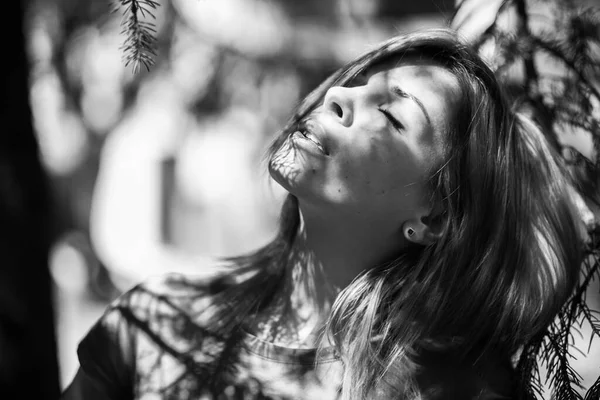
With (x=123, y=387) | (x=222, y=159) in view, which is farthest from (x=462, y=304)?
(x=222, y=159)

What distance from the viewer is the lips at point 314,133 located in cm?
133

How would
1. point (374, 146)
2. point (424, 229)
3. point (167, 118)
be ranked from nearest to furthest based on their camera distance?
1. point (374, 146)
2. point (424, 229)
3. point (167, 118)

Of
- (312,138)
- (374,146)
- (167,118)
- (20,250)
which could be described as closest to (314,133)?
(312,138)

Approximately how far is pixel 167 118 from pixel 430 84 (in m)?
3.11

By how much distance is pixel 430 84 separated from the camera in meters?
1.40

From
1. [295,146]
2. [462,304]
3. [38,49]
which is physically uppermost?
[38,49]

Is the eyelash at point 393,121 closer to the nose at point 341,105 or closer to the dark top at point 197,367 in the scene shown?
the nose at point 341,105

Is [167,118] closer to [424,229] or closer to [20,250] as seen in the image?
[20,250]

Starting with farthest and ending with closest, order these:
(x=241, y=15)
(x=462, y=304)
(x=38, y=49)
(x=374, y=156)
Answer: (x=241, y=15)
(x=38, y=49)
(x=462, y=304)
(x=374, y=156)

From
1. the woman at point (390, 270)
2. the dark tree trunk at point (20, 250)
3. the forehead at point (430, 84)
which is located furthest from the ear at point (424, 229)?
the dark tree trunk at point (20, 250)

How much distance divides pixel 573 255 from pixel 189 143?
394 cm

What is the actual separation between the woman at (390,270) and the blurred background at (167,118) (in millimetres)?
460

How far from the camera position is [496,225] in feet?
4.77

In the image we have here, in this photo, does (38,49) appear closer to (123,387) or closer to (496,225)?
(123,387)
